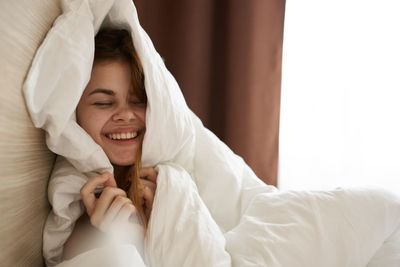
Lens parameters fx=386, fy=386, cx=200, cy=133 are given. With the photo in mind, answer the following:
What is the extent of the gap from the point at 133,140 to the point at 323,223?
47 cm

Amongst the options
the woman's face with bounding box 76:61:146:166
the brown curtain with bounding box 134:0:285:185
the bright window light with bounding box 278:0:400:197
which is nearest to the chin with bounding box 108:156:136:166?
the woman's face with bounding box 76:61:146:166

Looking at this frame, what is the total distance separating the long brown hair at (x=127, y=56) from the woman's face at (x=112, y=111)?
0.05ft

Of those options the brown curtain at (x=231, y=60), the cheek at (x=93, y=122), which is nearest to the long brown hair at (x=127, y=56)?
the cheek at (x=93, y=122)

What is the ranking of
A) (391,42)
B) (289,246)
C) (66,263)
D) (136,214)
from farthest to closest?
(391,42), (136,214), (289,246), (66,263)

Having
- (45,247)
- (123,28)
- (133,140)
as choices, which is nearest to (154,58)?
(123,28)

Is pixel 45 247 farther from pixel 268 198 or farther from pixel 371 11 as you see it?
pixel 371 11

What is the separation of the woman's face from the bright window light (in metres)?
1.01

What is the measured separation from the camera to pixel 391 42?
5.34ft

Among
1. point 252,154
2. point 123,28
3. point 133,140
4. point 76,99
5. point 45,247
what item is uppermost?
point 123,28

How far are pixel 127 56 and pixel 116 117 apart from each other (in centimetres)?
15

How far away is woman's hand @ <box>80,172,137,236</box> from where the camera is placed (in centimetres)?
81

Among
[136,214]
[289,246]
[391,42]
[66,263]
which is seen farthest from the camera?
[391,42]

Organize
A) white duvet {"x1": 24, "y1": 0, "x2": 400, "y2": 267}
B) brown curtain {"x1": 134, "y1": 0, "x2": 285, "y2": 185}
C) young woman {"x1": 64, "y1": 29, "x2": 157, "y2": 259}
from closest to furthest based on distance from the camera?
white duvet {"x1": 24, "y1": 0, "x2": 400, "y2": 267}, young woman {"x1": 64, "y1": 29, "x2": 157, "y2": 259}, brown curtain {"x1": 134, "y1": 0, "x2": 285, "y2": 185}

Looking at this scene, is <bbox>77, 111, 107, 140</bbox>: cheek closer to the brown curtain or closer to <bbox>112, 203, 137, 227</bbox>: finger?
<bbox>112, 203, 137, 227</bbox>: finger
